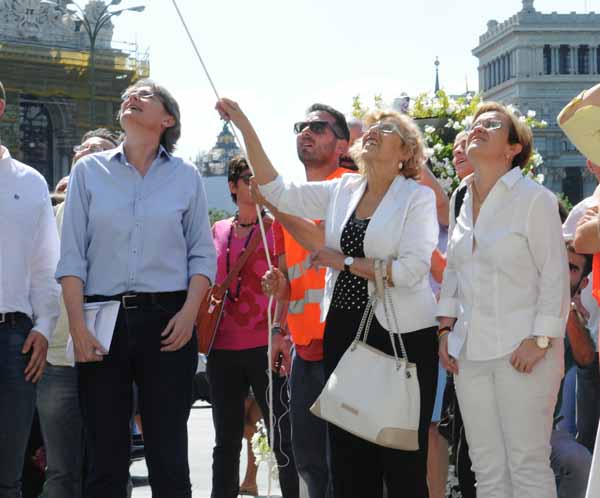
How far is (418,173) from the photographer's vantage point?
5875 millimetres

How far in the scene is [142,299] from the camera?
549 centimetres

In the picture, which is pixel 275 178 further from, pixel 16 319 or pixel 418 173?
pixel 16 319

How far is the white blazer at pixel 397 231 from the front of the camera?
18.2ft

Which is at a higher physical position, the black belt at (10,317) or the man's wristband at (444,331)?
the black belt at (10,317)

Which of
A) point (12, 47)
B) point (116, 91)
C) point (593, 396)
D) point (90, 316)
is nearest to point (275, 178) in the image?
point (90, 316)

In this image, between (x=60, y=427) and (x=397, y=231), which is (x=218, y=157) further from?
(x=397, y=231)

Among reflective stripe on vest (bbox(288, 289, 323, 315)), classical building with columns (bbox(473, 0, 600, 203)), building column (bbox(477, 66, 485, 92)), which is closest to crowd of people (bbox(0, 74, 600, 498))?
reflective stripe on vest (bbox(288, 289, 323, 315))

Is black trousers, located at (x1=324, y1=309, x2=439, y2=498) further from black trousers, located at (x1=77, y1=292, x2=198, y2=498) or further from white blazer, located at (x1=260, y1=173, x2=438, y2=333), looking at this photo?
black trousers, located at (x1=77, y1=292, x2=198, y2=498)

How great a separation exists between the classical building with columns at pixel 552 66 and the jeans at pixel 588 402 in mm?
124195

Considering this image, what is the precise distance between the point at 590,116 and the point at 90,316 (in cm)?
227

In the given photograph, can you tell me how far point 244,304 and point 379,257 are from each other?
84.8 inches

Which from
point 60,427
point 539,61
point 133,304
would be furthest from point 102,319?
point 539,61

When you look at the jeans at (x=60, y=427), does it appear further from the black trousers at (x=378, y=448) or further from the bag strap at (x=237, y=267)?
the black trousers at (x=378, y=448)

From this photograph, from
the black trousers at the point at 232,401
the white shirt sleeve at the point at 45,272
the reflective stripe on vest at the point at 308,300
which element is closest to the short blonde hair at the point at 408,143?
the reflective stripe on vest at the point at 308,300
